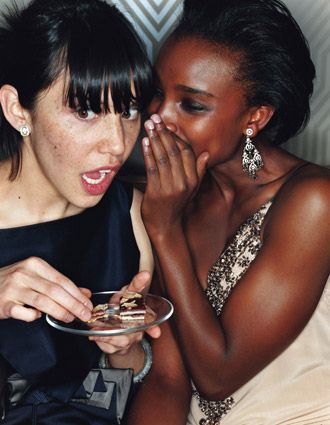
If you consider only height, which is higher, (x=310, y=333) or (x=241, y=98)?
(x=241, y=98)

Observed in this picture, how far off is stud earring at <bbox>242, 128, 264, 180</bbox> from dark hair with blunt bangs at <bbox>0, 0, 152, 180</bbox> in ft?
1.04

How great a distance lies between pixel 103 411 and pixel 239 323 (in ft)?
1.35

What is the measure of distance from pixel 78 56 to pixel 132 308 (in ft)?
2.04

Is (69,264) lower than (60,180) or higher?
lower

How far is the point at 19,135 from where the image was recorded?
2.01 meters

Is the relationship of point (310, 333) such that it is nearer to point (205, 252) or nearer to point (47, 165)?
point (205, 252)

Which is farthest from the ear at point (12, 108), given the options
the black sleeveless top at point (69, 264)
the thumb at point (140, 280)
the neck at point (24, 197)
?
the thumb at point (140, 280)

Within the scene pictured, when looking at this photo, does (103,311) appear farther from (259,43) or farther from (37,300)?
(259,43)

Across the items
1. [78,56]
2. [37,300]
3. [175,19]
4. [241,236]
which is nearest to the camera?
[37,300]

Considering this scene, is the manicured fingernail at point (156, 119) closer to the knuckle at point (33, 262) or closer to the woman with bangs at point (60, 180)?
the woman with bangs at point (60, 180)

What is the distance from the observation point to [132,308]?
5.51ft

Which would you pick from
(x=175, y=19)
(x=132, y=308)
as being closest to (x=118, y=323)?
(x=132, y=308)

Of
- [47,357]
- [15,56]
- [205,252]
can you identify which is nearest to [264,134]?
[205,252]

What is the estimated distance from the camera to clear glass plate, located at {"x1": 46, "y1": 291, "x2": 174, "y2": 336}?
154cm
